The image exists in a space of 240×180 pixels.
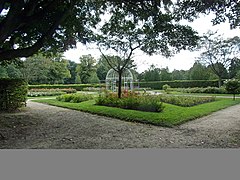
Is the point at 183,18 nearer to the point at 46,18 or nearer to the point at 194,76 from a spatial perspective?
the point at 46,18

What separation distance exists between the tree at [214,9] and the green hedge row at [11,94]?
311 inches

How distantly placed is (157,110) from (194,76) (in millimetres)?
20899

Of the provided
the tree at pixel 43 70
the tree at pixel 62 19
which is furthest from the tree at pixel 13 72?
the tree at pixel 62 19

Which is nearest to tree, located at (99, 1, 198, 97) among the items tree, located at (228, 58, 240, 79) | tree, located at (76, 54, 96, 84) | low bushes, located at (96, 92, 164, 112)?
low bushes, located at (96, 92, 164, 112)

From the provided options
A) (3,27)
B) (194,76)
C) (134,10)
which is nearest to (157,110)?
(134,10)

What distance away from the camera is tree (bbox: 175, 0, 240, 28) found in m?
5.46

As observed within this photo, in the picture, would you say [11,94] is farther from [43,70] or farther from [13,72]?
[13,72]

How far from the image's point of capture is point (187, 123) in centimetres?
639

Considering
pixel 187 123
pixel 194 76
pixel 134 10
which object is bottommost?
pixel 187 123

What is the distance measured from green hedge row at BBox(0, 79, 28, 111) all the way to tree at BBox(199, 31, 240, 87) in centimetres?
2035

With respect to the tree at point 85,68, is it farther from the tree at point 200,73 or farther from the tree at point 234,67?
the tree at point 234,67

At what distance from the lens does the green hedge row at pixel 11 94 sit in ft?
29.4

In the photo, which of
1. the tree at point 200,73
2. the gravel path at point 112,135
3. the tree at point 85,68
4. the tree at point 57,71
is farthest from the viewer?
the tree at point 85,68

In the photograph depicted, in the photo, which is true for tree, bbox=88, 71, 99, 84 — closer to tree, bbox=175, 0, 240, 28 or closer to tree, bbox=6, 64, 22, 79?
tree, bbox=6, 64, 22, 79
